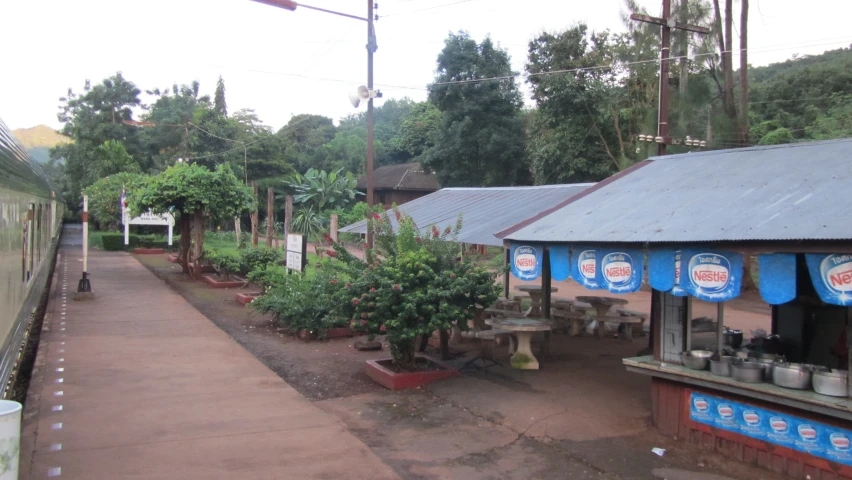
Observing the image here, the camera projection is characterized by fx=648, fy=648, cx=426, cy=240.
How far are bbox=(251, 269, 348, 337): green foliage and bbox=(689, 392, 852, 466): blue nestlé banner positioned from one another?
601cm

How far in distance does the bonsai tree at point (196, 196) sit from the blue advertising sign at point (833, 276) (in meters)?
16.9

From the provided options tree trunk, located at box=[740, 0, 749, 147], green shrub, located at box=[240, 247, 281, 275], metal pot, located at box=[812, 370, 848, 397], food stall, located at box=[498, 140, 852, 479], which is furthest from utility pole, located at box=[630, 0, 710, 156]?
green shrub, located at box=[240, 247, 281, 275]

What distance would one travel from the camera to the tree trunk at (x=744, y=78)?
19.2 m

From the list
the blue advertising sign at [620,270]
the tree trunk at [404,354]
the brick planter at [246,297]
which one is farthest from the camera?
the brick planter at [246,297]

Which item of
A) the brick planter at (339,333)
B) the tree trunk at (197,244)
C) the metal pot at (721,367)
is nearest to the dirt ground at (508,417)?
the brick planter at (339,333)

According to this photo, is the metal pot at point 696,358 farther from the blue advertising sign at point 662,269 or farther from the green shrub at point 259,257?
the green shrub at point 259,257

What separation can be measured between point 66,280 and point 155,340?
10.6m

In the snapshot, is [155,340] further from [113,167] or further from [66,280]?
[113,167]

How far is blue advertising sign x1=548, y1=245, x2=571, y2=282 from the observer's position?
7439mm

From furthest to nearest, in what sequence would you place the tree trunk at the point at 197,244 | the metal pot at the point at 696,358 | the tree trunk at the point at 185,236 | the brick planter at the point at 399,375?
the tree trunk at the point at 185,236
the tree trunk at the point at 197,244
the brick planter at the point at 399,375
the metal pot at the point at 696,358

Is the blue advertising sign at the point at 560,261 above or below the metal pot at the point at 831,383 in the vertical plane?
above

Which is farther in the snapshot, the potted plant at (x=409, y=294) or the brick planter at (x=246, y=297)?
the brick planter at (x=246, y=297)

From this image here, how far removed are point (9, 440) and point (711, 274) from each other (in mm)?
5407

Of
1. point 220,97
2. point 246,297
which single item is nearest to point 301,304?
point 246,297
